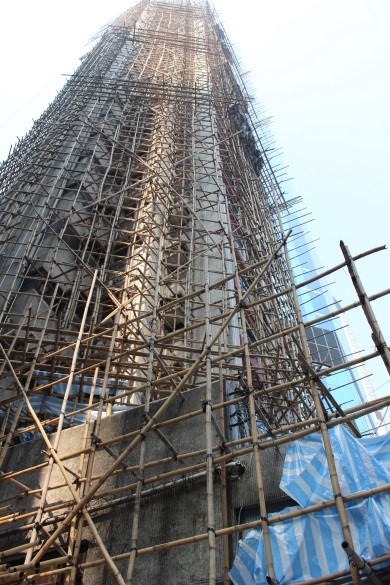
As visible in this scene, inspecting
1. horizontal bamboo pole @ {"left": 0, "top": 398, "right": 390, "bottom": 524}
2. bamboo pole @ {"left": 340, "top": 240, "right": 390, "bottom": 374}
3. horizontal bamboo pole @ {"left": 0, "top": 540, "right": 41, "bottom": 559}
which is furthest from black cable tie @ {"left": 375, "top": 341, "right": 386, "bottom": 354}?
horizontal bamboo pole @ {"left": 0, "top": 540, "right": 41, "bottom": 559}

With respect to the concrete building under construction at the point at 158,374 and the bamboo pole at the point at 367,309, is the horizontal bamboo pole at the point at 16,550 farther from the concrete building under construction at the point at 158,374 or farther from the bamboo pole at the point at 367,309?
the bamboo pole at the point at 367,309

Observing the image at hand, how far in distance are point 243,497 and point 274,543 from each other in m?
1.02

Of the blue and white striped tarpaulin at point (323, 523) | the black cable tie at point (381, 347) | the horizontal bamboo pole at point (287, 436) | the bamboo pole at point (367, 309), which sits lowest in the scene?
the blue and white striped tarpaulin at point (323, 523)

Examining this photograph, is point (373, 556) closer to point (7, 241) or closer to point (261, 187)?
point (7, 241)

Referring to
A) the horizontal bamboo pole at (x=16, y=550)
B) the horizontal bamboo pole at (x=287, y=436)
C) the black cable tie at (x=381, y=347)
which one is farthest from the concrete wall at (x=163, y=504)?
the black cable tie at (x=381, y=347)

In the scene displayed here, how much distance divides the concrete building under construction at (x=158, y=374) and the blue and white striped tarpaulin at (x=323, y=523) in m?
0.02

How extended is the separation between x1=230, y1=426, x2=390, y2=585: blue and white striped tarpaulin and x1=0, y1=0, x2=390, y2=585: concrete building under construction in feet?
0.07

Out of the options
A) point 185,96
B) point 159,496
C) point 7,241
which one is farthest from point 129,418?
point 185,96

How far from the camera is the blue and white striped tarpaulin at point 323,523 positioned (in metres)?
4.77

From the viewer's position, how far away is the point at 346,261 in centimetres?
670

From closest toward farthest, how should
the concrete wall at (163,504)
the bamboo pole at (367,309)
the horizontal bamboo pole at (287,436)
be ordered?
the horizontal bamboo pole at (287,436)
the bamboo pole at (367,309)
the concrete wall at (163,504)

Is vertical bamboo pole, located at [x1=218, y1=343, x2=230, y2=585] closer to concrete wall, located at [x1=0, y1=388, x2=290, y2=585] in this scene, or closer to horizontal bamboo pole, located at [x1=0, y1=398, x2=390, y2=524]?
concrete wall, located at [x1=0, y1=388, x2=290, y2=585]

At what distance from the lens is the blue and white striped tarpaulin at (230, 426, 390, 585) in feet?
15.6

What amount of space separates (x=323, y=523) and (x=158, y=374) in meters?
4.56
